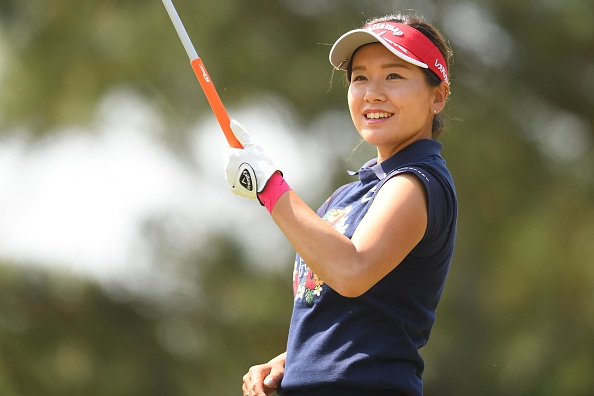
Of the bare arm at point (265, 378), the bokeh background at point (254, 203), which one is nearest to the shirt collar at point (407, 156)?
the bare arm at point (265, 378)

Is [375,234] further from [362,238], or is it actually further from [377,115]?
[377,115]

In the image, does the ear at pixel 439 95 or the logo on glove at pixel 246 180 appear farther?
the ear at pixel 439 95

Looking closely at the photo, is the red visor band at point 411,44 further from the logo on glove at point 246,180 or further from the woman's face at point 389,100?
the logo on glove at point 246,180

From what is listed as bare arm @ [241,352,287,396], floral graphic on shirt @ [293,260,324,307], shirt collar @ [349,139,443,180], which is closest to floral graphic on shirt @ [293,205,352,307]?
floral graphic on shirt @ [293,260,324,307]

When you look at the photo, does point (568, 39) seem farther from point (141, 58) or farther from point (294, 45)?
point (141, 58)

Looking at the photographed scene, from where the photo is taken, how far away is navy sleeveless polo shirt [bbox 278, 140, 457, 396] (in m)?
2.59

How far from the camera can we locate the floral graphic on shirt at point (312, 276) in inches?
106

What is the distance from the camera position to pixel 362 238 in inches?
98.2

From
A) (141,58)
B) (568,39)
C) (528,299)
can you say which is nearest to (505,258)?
(528,299)

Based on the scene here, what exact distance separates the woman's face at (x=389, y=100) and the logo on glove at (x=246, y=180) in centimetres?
37

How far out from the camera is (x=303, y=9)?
25.9 ft

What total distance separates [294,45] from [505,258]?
2040mm

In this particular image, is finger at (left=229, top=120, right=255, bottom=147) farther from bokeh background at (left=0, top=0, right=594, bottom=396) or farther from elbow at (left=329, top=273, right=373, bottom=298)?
bokeh background at (left=0, top=0, right=594, bottom=396)

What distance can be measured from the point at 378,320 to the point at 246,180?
17.4 inches
